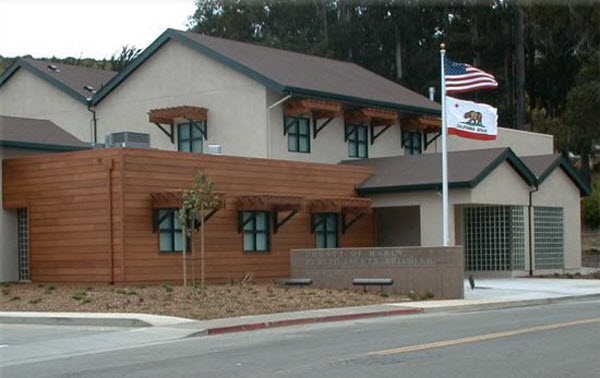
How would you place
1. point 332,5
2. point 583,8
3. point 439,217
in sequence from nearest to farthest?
point 439,217, point 583,8, point 332,5

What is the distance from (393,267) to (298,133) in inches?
470

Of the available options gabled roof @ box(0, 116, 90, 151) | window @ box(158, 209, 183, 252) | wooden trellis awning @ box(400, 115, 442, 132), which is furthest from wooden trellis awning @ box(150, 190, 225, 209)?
wooden trellis awning @ box(400, 115, 442, 132)

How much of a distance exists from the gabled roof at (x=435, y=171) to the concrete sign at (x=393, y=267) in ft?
22.2

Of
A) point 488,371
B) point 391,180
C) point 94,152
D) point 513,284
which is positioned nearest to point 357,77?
point 391,180

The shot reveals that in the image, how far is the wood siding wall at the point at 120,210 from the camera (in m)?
29.0

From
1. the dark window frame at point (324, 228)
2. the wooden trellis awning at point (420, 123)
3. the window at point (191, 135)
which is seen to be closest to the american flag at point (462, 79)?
the dark window frame at point (324, 228)

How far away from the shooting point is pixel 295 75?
130ft

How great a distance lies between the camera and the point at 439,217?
34.9 meters

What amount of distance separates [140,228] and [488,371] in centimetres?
1831

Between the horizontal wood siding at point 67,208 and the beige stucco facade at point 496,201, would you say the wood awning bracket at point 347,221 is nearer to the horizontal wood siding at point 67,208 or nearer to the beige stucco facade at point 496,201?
the beige stucco facade at point 496,201

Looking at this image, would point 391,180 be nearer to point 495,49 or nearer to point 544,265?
point 544,265

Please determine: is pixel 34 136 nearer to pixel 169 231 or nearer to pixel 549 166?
pixel 169 231

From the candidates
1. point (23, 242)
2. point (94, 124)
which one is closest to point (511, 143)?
point (94, 124)

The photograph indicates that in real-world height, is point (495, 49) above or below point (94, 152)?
above
